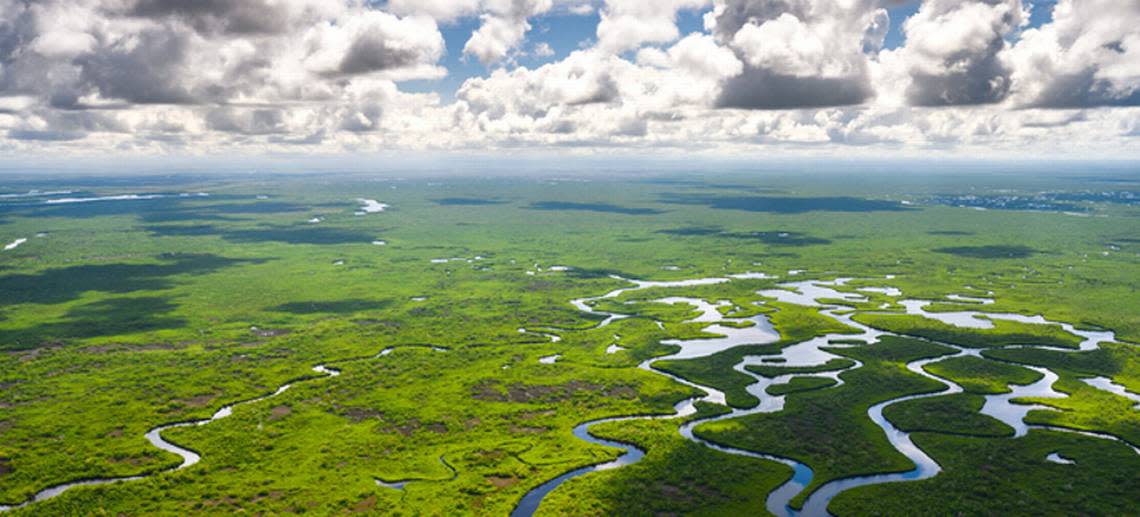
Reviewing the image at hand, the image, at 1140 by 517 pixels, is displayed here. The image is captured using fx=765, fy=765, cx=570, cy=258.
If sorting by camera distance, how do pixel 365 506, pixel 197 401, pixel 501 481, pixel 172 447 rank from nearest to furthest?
pixel 365 506 < pixel 501 481 < pixel 172 447 < pixel 197 401

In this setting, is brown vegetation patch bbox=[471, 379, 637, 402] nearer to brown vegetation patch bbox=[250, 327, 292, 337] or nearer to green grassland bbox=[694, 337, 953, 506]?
green grassland bbox=[694, 337, 953, 506]

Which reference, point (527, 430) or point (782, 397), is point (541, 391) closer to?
point (527, 430)

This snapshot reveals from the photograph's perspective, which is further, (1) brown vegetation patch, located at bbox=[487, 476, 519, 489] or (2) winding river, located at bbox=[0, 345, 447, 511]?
(1) brown vegetation patch, located at bbox=[487, 476, 519, 489]

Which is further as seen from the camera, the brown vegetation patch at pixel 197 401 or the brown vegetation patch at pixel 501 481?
the brown vegetation patch at pixel 197 401

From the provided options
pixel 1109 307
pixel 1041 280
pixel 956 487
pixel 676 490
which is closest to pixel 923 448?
pixel 956 487

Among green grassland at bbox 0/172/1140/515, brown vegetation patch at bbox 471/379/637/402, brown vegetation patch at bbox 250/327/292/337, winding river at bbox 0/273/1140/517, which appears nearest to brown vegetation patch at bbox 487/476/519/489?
green grassland at bbox 0/172/1140/515

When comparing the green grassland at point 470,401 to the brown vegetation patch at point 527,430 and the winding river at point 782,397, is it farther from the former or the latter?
the winding river at point 782,397

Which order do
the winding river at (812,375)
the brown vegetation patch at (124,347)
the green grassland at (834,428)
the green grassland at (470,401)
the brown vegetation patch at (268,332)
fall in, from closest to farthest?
the green grassland at (470,401) < the winding river at (812,375) < the green grassland at (834,428) < the brown vegetation patch at (124,347) < the brown vegetation patch at (268,332)

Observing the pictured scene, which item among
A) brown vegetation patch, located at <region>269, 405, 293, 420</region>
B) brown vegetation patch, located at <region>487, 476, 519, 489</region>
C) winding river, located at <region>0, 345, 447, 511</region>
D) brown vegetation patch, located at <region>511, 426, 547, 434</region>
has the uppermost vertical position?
brown vegetation patch, located at <region>269, 405, 293, 420</region>

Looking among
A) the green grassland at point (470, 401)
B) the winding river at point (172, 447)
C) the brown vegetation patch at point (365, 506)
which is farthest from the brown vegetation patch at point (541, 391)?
the brown vegetation patch at point (365, 506)

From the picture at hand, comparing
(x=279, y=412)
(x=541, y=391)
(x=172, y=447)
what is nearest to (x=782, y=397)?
(x=541, y=391)

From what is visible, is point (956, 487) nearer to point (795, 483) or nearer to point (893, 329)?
point (795, 483)
